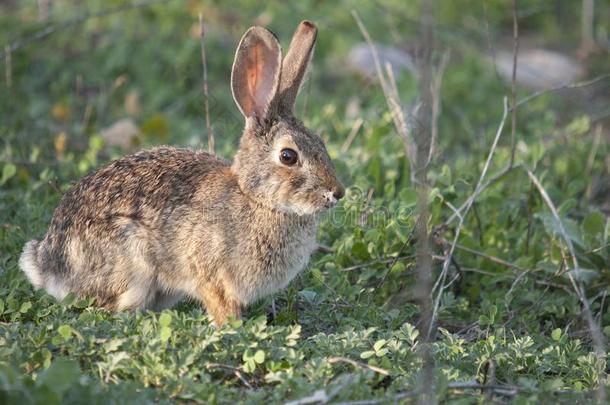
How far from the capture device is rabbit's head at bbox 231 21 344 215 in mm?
4789

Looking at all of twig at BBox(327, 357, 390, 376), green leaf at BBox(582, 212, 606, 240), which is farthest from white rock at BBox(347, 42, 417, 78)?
twig at BBox(327, 357, 390, 376)

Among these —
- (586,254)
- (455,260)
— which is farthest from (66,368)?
(586,254)

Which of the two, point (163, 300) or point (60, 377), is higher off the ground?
point (60, 377)

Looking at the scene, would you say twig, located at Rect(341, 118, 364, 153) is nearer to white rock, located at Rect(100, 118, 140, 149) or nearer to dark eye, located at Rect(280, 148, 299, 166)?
white rock, located at Rect(100, 118, 140, 149)

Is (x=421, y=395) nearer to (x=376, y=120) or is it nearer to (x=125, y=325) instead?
(x=125, y=325)

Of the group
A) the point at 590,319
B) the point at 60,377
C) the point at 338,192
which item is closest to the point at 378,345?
the point at 338,192

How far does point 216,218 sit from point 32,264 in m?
0.97

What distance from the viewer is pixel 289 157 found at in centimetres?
488

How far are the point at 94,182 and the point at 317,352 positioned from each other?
4.87 ft

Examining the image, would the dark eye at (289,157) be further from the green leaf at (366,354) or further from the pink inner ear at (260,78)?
the green leaf at (366,354)

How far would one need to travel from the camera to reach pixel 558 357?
183 inches

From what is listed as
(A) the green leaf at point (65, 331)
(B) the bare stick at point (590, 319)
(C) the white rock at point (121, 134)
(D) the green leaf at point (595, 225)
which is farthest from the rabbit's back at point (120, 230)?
(C) the white rock at point (121, 134)

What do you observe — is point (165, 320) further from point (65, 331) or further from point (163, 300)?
point (163, 300)

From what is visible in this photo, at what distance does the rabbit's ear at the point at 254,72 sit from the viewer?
506 centimetres
